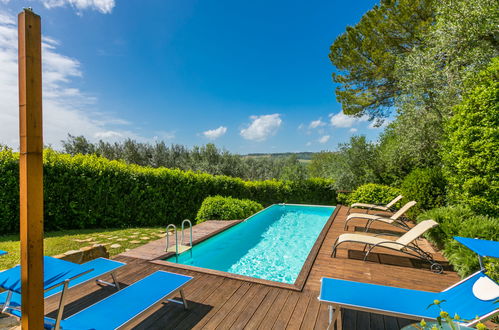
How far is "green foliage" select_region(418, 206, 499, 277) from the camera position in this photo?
4.30m

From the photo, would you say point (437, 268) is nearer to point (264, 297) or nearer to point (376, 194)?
point (264, 297)

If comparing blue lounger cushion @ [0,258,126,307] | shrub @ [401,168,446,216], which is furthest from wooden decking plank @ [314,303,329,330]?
shrub @ [401,168,446,216]

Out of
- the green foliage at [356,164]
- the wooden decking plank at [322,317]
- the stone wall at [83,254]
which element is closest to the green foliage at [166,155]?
the green foliage at [356,164]

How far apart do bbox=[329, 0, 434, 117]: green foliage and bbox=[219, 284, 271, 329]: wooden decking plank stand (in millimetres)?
12934

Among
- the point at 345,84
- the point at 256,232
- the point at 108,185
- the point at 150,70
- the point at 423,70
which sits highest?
the point at 150,70

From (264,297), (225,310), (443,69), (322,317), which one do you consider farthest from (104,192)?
(443,69)

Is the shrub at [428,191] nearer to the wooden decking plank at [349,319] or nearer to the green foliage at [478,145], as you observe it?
the green foliage at [478,145]

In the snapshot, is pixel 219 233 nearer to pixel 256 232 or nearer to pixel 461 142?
pixel 256 232

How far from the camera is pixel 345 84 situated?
626 inches

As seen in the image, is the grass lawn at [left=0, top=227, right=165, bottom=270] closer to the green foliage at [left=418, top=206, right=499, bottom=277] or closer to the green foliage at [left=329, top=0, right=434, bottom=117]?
the green foliage at [left=418, top=206, right=499, bottom=277]

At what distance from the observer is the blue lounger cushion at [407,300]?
2.63m

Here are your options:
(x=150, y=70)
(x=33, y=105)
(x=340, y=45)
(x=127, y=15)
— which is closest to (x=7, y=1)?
(x=33, y=105)

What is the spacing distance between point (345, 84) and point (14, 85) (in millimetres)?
16324

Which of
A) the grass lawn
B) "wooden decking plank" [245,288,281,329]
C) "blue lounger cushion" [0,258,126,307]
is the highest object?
"blue lounger cushion" [0,258,126,307]
